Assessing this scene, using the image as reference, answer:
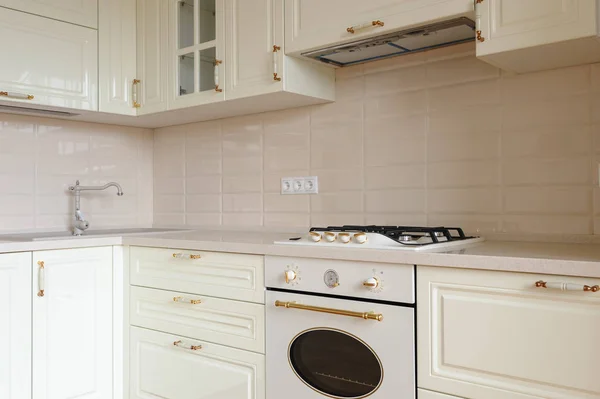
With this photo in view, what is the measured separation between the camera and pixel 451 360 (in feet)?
5.13

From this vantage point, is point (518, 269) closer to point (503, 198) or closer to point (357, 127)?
point (503, 198)

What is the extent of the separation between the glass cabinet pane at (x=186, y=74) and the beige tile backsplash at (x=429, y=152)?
343mm

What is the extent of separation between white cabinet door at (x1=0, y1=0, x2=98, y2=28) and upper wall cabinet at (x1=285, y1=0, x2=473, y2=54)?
103 cm

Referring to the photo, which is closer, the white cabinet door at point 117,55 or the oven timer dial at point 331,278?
the oven timer dial at point 331,278

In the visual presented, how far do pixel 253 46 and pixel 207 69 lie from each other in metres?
0.29

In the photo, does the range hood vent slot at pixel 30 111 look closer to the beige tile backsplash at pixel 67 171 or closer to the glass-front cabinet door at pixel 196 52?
the beige tile backsplash at pixel 67 171

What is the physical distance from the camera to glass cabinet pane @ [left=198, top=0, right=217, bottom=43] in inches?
99.1

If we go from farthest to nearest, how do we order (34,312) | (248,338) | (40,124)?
(40,124)
(34,312)
(248,338)

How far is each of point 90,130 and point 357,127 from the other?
1.46 meters

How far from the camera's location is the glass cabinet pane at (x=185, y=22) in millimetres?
2631

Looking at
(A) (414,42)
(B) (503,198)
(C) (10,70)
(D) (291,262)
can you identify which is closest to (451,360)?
(D) (291,262)

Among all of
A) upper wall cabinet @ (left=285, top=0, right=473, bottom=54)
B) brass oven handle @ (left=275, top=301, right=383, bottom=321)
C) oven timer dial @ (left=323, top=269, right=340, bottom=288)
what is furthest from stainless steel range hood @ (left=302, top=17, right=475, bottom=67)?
brass oven handle @ (left=275, top=301, right=383, bottom=321)

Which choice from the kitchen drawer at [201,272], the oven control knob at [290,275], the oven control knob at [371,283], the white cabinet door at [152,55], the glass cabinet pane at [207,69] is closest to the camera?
the oven control knob at [371,283]

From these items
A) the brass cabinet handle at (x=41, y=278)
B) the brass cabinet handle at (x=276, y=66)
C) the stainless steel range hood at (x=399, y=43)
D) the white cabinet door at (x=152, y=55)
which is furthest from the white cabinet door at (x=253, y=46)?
the brass cabinet handle at (x=41, y=278)
